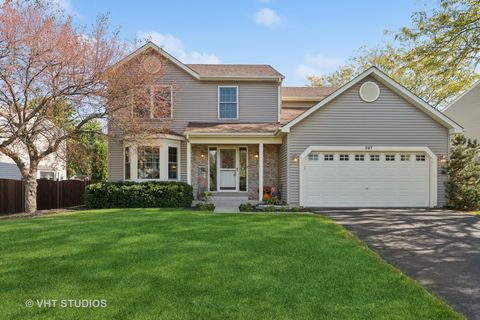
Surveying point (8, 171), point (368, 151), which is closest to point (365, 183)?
point (368, 151)

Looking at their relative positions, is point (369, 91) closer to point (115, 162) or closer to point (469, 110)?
point (115, 162)

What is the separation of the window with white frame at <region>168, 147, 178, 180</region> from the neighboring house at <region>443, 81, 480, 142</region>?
19105 millimetres

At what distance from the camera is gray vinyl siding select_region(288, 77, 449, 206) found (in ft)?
47.1

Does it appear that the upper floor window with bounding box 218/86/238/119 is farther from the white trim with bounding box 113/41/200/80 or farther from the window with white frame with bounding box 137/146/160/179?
the window with white frame with bounding box 137/146/160/179

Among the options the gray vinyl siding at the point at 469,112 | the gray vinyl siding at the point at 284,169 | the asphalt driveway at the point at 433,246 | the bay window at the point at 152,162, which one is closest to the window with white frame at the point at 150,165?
the bay window at the point at 152,162

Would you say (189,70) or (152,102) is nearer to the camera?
(152,102)

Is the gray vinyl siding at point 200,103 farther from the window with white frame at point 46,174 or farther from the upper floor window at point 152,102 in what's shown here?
the window with white frame at point 46,174

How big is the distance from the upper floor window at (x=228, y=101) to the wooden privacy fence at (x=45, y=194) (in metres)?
8.54

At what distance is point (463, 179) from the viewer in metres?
14.0

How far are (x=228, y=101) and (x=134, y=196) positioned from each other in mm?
6611

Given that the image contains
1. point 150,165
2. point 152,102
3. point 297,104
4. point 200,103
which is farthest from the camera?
point 297,104

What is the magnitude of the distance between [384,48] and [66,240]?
3376cm

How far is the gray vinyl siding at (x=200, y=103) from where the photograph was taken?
1675cm

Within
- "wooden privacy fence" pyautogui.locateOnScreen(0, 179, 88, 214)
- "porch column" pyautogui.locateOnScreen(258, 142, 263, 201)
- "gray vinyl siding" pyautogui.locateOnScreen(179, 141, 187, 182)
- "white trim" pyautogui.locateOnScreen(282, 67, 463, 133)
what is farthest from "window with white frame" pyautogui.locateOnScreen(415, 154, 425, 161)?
"wooden privacy fence" pyautogui.locateOnScreen(0, 179, 88, 214)
